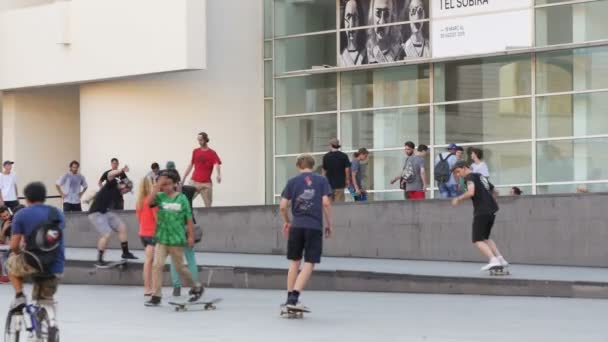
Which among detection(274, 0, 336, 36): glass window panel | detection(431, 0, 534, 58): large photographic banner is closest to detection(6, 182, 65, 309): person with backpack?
detection(431, 0, 534, 58): large photographic banner

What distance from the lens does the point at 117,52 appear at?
2961 cm

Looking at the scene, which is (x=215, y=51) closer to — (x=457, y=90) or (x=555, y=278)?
(x=457, y=90)

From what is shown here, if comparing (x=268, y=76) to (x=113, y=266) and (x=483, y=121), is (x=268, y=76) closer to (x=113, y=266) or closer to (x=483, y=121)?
(x=483, y=121)

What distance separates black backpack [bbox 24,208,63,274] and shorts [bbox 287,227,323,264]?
12.6 ft

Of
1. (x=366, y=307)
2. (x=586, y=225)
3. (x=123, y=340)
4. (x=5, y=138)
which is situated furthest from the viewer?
(x=5, y=138)

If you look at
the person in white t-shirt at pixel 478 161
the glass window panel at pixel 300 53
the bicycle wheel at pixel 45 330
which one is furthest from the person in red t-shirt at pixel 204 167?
the bicycle wheel at pixel 45 330

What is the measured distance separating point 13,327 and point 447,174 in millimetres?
12649

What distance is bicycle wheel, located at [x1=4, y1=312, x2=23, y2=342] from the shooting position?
1161 centimetres

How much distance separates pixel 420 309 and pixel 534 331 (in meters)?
2.67

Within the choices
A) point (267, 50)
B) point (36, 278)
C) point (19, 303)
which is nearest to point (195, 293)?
point (36, 278)

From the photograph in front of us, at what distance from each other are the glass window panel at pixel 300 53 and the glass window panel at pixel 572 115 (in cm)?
556

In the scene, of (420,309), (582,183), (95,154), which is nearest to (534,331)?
(420,309)

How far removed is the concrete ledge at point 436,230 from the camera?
20.5 meters

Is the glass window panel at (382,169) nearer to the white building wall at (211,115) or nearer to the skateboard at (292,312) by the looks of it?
the white building wall at (211,115)
